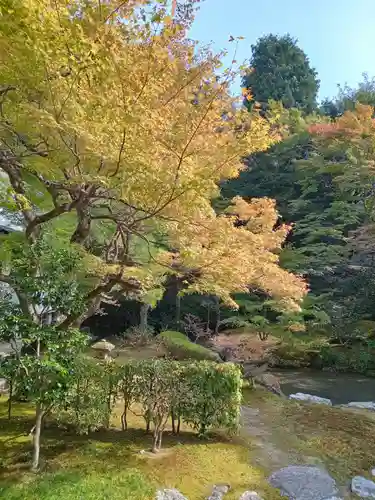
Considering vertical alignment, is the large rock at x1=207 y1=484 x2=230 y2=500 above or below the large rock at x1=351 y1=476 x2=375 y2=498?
below

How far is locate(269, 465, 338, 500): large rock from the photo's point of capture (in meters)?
4.56

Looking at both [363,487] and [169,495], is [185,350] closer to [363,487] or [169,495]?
[363,487]

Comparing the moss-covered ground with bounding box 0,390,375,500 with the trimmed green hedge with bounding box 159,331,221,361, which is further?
the trimmed green hedge with bounding box 159,331,221,361

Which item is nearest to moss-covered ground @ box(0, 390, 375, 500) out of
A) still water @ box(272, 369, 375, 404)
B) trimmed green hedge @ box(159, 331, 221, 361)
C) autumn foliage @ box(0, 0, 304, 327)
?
autumn foliage @ box(0, 0, 304, 327)

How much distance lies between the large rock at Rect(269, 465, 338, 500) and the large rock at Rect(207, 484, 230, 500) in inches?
24.8

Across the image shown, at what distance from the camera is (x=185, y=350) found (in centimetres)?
1195

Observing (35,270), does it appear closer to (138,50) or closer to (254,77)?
(138,50)

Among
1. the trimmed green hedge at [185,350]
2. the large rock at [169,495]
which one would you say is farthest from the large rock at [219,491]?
the trimmed green hedge at [185,350]

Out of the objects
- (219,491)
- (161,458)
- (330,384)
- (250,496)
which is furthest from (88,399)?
(330,384)

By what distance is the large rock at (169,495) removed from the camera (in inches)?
166

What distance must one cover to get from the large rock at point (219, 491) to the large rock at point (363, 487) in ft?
5.13

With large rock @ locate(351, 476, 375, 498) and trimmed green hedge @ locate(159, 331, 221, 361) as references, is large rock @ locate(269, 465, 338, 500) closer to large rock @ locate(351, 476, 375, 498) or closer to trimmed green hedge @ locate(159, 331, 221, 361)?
large rock @ locate(351, 476, 375, 498)

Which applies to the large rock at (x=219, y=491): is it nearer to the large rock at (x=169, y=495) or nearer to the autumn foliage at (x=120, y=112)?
the large rock at (x=169, y=495)

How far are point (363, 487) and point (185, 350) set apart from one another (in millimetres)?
7503
